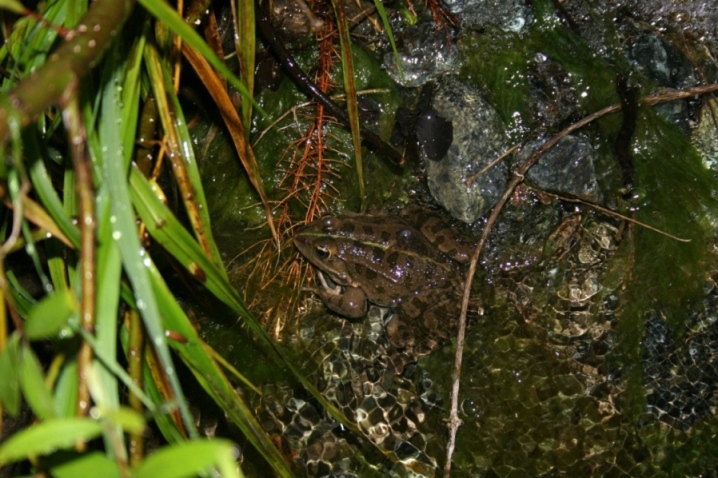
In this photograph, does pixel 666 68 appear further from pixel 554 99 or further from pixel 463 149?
pixel 463 149

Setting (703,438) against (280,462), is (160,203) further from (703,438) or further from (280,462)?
(703,438)

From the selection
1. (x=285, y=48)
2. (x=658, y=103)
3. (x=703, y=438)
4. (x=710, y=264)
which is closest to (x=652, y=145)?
(x=658, y=103)

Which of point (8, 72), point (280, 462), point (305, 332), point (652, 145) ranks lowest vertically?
point (280, 462)

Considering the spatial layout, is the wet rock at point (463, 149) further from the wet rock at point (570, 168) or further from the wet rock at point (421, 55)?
the wet rock at point (570, 168)

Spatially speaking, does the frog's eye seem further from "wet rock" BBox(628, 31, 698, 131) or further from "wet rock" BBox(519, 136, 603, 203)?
"wet rock" BBox(628, 31, 698, 131)

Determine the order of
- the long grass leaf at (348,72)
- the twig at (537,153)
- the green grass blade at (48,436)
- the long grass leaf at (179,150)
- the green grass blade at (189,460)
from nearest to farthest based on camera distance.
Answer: the green grass blade at (189,460), the green grass blade at (48,436), the long grass leaf at (179,150), the long grass leaf at (348,72), the twig at (537,153)

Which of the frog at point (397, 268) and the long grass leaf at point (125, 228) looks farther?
the frog at point (397, 268)

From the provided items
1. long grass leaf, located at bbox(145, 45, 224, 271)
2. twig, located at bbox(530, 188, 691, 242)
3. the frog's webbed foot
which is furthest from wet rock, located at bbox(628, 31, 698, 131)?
long grass leaf, located at bbox(145, 45, 224, 271)

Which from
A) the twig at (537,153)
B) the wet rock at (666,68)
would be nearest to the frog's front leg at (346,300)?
the twig at (537,153)
